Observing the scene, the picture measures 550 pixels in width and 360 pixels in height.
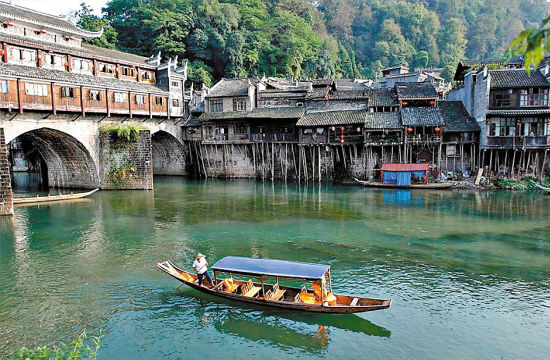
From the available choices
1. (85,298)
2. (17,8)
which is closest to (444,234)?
(85,298)

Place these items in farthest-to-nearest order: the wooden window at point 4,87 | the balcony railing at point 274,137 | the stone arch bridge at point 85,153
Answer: the balcony railing at point 274,137 → the stone arch bridge at point 85,153 → the wooden window at point 4,87

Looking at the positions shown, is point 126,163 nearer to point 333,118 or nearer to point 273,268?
point 333,118

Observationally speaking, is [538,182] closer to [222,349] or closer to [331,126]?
[331,126]

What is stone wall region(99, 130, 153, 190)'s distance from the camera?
131ft

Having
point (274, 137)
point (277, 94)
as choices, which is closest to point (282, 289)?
point (274, 137)

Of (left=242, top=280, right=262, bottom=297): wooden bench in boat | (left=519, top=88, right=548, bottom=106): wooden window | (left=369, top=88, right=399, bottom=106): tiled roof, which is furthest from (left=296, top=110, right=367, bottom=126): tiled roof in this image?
(left=242, top=280, right=262, bottom=297): wooden bench in boat

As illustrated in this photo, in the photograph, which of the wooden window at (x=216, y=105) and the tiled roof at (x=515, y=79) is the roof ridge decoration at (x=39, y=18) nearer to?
the wooden window at (x=216, y=105)

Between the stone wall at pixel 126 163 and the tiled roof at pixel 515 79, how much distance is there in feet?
104

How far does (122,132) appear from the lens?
39.3 metres

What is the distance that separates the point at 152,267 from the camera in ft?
58.2

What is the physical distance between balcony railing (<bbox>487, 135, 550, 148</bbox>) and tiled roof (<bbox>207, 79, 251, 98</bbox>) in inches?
993

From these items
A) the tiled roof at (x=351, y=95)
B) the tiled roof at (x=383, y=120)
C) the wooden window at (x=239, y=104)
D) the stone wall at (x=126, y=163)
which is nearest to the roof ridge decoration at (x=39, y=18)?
the stone wall at (x=126, y=163)

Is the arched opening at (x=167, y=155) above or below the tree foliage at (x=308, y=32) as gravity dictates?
below

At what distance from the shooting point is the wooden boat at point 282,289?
12.5 metres
